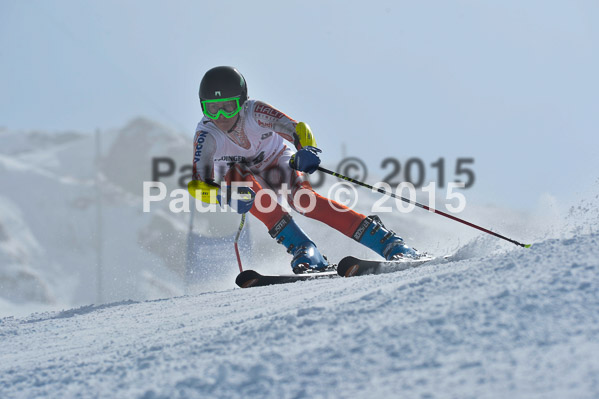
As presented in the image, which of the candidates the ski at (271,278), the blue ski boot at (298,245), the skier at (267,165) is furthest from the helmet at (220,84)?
the ski at (271,278)

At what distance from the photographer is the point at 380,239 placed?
470 centimetres

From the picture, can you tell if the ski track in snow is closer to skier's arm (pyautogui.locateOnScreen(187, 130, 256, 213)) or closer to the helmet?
skier's arm (pyautogui.locateOnScreen(187, 130, 256, 213))

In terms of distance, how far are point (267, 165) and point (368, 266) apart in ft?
5.22

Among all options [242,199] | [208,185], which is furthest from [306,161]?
[208,185]

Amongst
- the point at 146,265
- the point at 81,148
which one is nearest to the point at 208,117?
the point at 146,265

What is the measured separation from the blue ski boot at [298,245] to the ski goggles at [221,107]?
942 mm

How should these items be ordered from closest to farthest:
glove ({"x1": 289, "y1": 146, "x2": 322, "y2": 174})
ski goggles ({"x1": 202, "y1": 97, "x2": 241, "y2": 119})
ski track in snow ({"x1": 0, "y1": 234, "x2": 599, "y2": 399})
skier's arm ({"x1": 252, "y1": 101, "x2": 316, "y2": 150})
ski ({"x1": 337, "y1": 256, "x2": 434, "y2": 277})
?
1. ski track in snow ({"x1": 0, "y1": 234, "x2": 599, "y2": 399})
2. ski ({"x1": 337, "y1": 256, "x2": 434, "y2": 277})
3. glove ({"x1": 289, "y1": 146, "x2": 322, "y2": 174})
4. ski goggles ({"x1": 202, "y1": 97, "x2": 241, "y2": 119})
5. skier's arm ({"x1": 252, "y1": 101, "x2": 316, "y2": 150})

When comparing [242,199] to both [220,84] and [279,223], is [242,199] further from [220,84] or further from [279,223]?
[220,84]

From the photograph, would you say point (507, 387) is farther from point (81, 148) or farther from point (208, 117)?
point (81, 148)

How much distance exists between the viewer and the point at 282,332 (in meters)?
2.00

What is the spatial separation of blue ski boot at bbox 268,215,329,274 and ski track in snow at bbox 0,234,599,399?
1932 mm

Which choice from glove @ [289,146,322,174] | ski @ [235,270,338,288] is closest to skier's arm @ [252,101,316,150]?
glove @ [289,146,322,174]

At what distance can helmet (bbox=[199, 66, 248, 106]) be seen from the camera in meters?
4.70

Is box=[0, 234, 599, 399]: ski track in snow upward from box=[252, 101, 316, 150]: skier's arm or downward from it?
downward
